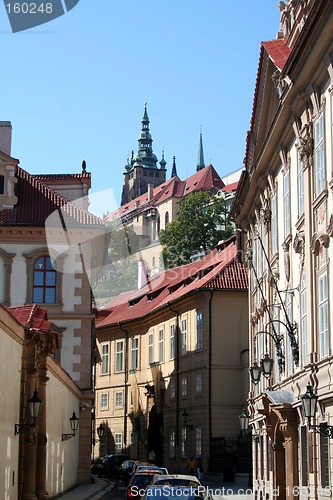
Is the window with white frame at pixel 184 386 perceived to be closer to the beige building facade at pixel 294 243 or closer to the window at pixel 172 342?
the window at pixel 172 342

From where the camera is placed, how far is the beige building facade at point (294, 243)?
21250 millimetres

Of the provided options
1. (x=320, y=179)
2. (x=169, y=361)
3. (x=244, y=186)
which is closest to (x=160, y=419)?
(x=169, y=361)

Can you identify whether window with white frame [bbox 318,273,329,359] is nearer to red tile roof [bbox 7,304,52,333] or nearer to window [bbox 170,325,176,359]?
red tile roof [bbox 7,304,52,333]

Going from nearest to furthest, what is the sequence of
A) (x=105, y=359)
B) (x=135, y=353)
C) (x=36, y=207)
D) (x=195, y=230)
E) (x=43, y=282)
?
(x=43, y=282) < (x=36, y=207) < (x=135, y=353) < (x=105, y=359) < (x=195, y=230)

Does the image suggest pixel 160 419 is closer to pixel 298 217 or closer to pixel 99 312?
pixel 99 312

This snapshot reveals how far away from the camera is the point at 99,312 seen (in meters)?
71.3

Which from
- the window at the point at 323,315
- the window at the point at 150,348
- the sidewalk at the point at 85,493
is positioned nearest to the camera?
the window at the point at 323,315

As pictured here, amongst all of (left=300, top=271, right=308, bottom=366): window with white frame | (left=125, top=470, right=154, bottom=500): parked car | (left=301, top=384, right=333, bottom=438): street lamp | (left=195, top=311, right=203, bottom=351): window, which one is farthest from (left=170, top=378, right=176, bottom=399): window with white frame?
(left=301, top=384, right=333, bottom=438): street lamp

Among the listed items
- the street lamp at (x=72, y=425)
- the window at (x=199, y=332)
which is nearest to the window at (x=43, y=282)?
the street lamp at (x=72, y=425)

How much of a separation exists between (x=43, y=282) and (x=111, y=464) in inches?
654

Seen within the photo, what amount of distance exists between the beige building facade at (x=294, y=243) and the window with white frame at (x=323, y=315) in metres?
0.02

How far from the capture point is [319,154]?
22.2 metres

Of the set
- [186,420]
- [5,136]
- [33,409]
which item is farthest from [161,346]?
[33,409]

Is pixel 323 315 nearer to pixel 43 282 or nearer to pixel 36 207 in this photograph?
pixel 43 282
